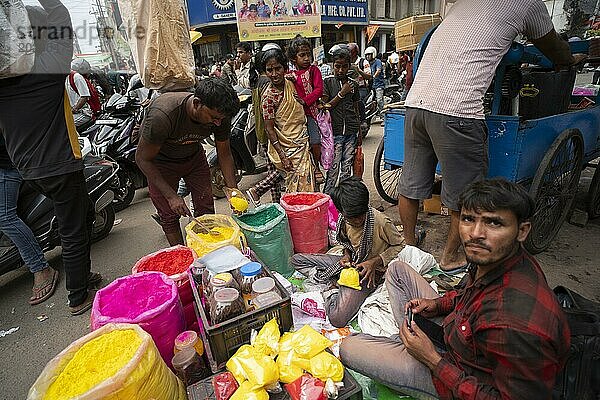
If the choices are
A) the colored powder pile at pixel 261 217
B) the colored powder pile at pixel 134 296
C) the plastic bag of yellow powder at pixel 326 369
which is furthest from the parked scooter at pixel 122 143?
the plastic bag of yellow powder at pixel 326 369

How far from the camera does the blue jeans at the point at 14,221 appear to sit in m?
2.49

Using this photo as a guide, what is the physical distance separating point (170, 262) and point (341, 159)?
2369 millimetres

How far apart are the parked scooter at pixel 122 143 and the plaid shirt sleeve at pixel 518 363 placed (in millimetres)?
4167

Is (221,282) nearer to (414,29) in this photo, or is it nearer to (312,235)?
(312,235)

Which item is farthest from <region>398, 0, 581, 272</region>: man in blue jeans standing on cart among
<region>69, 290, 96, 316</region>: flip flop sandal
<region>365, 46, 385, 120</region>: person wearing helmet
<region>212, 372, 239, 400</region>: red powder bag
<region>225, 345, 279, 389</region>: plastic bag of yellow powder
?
<region>365, 46, 385, 120</region>: person wearing helmet

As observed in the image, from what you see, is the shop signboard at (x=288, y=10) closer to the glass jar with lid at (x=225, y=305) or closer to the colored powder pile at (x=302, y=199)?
the colored powder pile at (x=302, y=199)

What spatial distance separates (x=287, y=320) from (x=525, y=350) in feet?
3.06

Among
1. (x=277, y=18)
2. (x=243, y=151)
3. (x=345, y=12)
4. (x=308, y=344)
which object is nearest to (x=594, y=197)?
(x=308, y=344)

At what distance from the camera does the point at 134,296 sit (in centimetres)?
172

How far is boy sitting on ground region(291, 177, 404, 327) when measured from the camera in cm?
198

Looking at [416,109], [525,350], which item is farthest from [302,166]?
[525,350]

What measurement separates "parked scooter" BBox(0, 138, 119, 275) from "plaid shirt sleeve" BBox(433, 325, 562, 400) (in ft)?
10.6

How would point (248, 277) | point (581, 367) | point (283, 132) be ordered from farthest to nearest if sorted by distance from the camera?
point (283, 132), point (248, 277), point (581, 367)

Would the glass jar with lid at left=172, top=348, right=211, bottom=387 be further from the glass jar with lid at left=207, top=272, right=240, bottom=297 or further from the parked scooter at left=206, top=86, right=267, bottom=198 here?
the parked scooter at left=206, top=86, right=267, bottom=198
